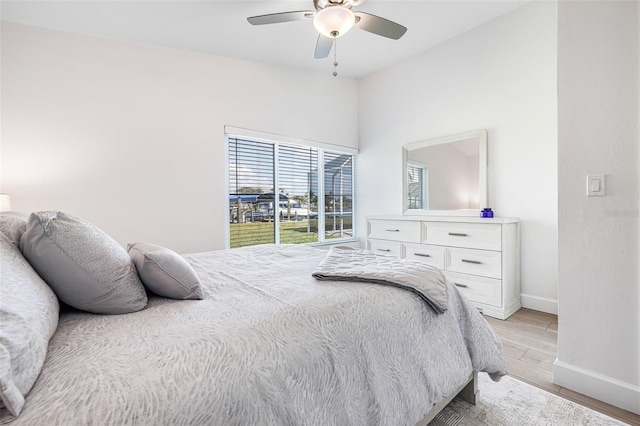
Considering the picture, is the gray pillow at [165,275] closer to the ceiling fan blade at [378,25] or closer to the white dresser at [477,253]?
the ceiling fan blade at [378,25]

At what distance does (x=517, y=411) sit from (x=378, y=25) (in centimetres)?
252

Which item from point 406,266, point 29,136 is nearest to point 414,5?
point 406,266

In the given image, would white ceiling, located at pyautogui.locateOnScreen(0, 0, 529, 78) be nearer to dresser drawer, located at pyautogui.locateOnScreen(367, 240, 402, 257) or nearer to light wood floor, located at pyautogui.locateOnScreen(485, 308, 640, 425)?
dresser drawer, located at pyautogui.locateOnScreen(367, 240, 402, 257)

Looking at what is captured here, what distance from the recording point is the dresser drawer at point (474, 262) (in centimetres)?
253

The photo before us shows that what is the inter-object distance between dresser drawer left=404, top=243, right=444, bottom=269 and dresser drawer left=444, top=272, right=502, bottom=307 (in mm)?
202

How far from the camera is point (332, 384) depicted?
0.82m

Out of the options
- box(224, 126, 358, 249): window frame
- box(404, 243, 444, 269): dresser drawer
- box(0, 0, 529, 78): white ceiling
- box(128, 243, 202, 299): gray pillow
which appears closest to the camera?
box(128, 243, 202, 299): gray pillow

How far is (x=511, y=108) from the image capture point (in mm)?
2820

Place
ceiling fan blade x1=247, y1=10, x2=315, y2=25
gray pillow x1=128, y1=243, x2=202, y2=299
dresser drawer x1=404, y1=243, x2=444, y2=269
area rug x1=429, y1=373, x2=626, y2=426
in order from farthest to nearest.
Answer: dresser drawer x1=404, y1=243, x2=444, y2=269 → ceiling fan blade x1=247, y1=10, x2=315, y2=25 → area rug x1=429, y1=373, x2=626, y2=426 → gray pillow x1=128, y1=243, x2=202, y2=299

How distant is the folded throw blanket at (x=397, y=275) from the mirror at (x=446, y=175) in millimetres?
2088

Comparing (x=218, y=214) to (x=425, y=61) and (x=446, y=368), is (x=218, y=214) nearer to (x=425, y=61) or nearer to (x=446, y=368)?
(x=446, y=368)

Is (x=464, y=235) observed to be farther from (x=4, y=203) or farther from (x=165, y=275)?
(x=4, y=203)

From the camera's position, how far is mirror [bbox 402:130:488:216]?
305 centimetres

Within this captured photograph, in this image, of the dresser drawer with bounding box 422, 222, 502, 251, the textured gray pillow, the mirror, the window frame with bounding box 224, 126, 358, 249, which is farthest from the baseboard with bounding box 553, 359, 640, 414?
the window frame with bounding box 224, 126, 358, 249
